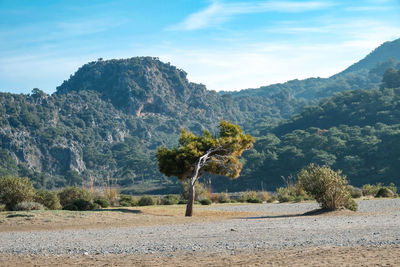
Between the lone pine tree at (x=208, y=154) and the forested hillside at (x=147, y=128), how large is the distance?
64.2 m

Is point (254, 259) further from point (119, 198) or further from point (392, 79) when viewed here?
point (392, 79)

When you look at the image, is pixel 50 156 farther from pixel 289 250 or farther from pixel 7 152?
pixel 289 250

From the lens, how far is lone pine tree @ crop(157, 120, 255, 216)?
25.8m

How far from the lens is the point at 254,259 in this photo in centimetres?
1015

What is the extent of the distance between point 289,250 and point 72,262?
457cm

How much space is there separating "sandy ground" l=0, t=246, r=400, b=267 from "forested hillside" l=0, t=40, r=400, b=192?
78.4 m

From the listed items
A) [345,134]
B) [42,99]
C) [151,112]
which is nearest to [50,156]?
[42,99]

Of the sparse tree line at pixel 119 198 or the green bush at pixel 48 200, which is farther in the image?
the green bush at pixel 48 200

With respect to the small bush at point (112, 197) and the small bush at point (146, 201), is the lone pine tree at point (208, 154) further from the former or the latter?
the small bush at point (112, 197)

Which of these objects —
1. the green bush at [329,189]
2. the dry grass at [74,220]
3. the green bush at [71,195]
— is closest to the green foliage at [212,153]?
the dry grass at [74,220]

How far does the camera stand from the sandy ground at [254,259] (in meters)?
9.46

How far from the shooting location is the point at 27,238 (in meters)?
15.6

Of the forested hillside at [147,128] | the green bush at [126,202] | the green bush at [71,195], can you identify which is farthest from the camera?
the forested hillside at [147,128]

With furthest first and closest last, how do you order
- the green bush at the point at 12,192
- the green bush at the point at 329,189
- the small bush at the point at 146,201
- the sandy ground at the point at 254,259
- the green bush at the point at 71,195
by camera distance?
the small bush at the point at 146,201
the green bush at the point at 71,195
the green bush at the point at 12,192
the green bush at the point at 329,189
the sandy ground at the point at 254,259
